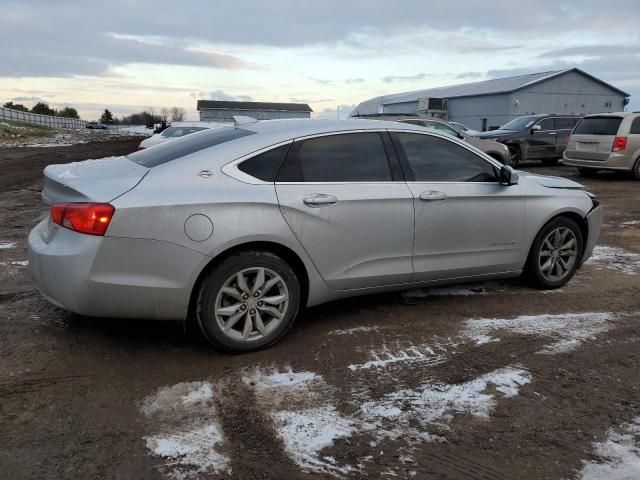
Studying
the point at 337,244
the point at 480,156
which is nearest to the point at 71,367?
the point at 337,244

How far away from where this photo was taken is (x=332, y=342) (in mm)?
3949

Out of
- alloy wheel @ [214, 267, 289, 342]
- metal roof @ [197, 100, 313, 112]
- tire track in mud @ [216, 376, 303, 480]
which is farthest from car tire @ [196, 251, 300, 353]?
metal roof @ [197, 100, 313, 112]

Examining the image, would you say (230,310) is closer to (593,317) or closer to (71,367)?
(71,367)

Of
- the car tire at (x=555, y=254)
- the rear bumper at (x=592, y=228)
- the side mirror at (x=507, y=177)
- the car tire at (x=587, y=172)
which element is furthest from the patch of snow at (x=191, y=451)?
the car tire at (x=587, y=172)

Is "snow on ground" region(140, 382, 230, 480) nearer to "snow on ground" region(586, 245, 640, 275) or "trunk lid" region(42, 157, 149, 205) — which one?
"trunk lid" region(42, 157, 149, 205)

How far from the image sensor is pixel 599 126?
13273 mm

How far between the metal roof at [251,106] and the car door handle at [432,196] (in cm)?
7538

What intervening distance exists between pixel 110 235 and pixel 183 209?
1.51 feet

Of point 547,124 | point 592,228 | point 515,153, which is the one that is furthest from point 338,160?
point 547,124

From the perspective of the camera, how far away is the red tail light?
3.23 metres

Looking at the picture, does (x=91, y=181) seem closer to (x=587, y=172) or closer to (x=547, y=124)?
(x=587, y=172)

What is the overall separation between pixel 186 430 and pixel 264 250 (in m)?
1.29

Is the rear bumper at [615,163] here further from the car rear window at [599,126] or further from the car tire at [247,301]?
the car tire at [247,301]

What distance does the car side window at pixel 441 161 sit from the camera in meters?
4.33
